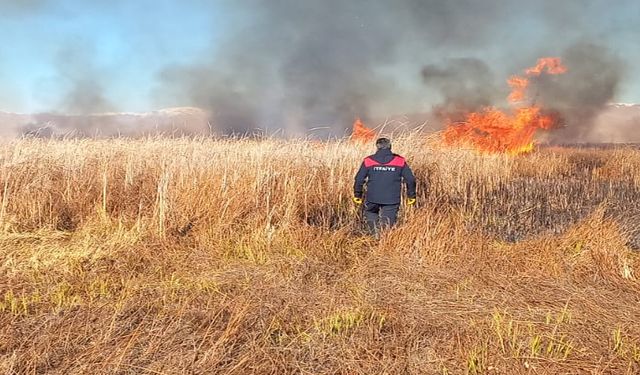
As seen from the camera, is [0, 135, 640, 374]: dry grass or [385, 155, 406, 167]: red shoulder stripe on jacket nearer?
[0, 135, 640, 374]: dry grass

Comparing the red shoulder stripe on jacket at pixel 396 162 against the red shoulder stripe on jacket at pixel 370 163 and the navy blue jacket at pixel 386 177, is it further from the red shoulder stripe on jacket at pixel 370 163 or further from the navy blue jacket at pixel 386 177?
the red shoulder stripe on jacket at pixel 370 163

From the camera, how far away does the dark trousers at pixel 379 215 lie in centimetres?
617

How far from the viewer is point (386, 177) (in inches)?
241

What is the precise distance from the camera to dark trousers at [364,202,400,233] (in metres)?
6.17

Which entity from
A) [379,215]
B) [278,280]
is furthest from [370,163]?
[278,280]

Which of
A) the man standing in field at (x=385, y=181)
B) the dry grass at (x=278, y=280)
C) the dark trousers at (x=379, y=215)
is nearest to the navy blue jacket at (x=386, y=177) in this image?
the man standing in field at (x=385, y=181)

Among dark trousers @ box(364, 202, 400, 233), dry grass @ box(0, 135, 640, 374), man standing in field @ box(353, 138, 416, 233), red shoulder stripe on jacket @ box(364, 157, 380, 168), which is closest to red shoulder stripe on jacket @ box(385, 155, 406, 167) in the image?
man standing in field @ box(353, 138, 416, 233)

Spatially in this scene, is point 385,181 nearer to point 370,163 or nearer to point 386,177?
point 386,177

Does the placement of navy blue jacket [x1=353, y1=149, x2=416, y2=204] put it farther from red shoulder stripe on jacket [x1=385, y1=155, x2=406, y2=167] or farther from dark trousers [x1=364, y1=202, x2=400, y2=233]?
dark trousers [x1=364, y1=202, x2=400, y2=233]

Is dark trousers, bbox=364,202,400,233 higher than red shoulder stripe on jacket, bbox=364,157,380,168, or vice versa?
red shoulder stripe on jacket, bbox=364,157,380,168

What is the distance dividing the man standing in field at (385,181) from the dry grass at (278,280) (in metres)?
0.28

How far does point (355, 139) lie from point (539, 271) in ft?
18.0

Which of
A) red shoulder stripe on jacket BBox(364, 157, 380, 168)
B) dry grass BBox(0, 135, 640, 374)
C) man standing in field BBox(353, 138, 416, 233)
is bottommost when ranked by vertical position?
dry grass BBox(0, 135, 640, 374)

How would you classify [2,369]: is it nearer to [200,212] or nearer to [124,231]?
[124,231]
